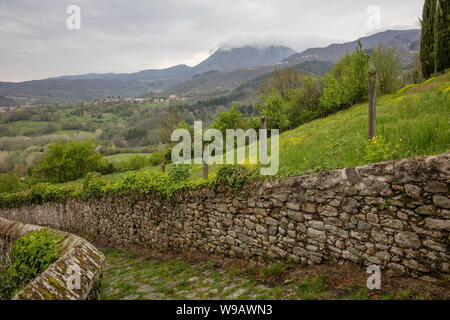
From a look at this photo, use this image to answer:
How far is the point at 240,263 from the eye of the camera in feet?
20.1

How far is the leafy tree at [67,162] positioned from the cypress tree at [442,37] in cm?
4608

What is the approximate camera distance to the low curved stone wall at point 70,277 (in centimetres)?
269

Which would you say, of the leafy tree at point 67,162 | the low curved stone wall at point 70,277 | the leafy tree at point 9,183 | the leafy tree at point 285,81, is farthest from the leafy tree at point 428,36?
the leafy tree at point 9,183

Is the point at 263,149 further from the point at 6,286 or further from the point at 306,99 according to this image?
the point at 306,99

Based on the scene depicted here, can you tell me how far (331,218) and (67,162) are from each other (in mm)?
41193

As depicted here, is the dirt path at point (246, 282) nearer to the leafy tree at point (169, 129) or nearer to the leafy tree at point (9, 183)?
the leafy tree at point (169, 129)

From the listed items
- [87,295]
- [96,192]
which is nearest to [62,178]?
[96,192]

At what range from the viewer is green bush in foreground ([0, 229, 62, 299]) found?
3.37 metres

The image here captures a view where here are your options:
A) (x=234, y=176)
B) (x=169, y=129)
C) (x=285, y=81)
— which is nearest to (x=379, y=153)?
(x=234, y=176)

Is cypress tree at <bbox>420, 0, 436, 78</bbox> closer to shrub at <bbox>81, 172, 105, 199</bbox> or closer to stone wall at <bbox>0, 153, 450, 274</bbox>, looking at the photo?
stone wall at <bbox>0, 153, 450, 274</bbox>

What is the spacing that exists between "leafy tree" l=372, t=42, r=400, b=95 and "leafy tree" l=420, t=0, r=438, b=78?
2.91m

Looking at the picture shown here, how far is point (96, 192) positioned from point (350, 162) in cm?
1079

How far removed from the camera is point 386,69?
29.1 m
